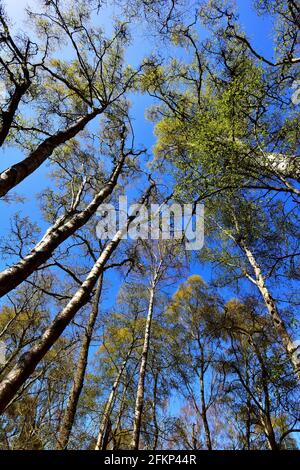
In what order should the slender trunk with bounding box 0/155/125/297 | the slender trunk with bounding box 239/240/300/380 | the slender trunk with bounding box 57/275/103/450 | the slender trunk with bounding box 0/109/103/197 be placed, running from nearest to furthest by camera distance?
1. the slender trunk with bounding box 0/155/125/297
2. the slender trunk with bounding box 0/109/103/197
3. the slender trunk with bounding box 239/240/300/380
4. the slender trunk with bounding box 57/275/103/450

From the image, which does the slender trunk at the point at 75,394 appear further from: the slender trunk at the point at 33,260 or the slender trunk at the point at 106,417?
the slender trunk at the point at 33,260

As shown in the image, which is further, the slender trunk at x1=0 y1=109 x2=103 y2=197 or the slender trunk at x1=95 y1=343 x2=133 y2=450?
the slender trunk at x1=95 y1=343 x2=133 y2=450

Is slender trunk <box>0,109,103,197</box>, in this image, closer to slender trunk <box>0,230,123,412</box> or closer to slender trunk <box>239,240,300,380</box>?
slender trunk <box>0,230,123,412</box>

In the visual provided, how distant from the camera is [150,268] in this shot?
10539 mm

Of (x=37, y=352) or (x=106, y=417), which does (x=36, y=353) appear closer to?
(x=37, y=352)

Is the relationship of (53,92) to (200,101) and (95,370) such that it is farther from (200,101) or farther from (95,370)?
(95,370)

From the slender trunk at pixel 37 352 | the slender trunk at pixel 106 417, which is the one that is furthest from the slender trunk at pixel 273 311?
the slender trunk at pixel 106 417

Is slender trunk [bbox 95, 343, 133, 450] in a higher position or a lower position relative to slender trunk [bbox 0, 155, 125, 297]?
lower

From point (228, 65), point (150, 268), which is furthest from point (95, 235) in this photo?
point (228, 65)

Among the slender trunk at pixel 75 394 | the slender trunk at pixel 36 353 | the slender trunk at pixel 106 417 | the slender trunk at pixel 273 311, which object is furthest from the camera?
the slender trunk at pixel 106 417

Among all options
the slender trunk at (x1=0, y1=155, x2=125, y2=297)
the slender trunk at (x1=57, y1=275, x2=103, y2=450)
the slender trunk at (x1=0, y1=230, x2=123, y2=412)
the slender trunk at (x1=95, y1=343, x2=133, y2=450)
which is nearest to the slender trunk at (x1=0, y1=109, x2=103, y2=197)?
the slender trunk at (x1=0, y1=155, x2=125, y2=297)

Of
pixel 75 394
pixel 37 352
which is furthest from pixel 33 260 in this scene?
pixel 75 394

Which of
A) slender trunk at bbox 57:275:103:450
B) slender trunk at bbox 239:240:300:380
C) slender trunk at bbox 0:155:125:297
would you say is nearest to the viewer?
slender trunk at bbox 0:155:125:297
